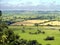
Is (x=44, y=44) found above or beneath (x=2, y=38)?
beneath

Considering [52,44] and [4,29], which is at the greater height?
[4,29]

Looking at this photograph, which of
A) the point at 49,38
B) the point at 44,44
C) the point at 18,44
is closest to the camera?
the point at 18,44

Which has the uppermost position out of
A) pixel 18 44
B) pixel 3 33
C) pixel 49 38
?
pixel 3 33

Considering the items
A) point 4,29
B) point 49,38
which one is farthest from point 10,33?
point 49,38

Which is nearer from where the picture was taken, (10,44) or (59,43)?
(10,44)

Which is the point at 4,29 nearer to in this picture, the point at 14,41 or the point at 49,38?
the point at 14,41

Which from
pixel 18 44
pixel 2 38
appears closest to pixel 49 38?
pixel 18 44

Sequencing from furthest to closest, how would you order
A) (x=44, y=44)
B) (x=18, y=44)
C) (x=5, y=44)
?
1. (x=44, y=44)
2. (x=18, y=44)
3. (x=5, y=44)

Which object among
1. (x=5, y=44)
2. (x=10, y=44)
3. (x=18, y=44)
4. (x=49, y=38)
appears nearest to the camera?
(x=5, y=44)

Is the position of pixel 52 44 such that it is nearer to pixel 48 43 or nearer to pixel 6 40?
pixel 48 43
